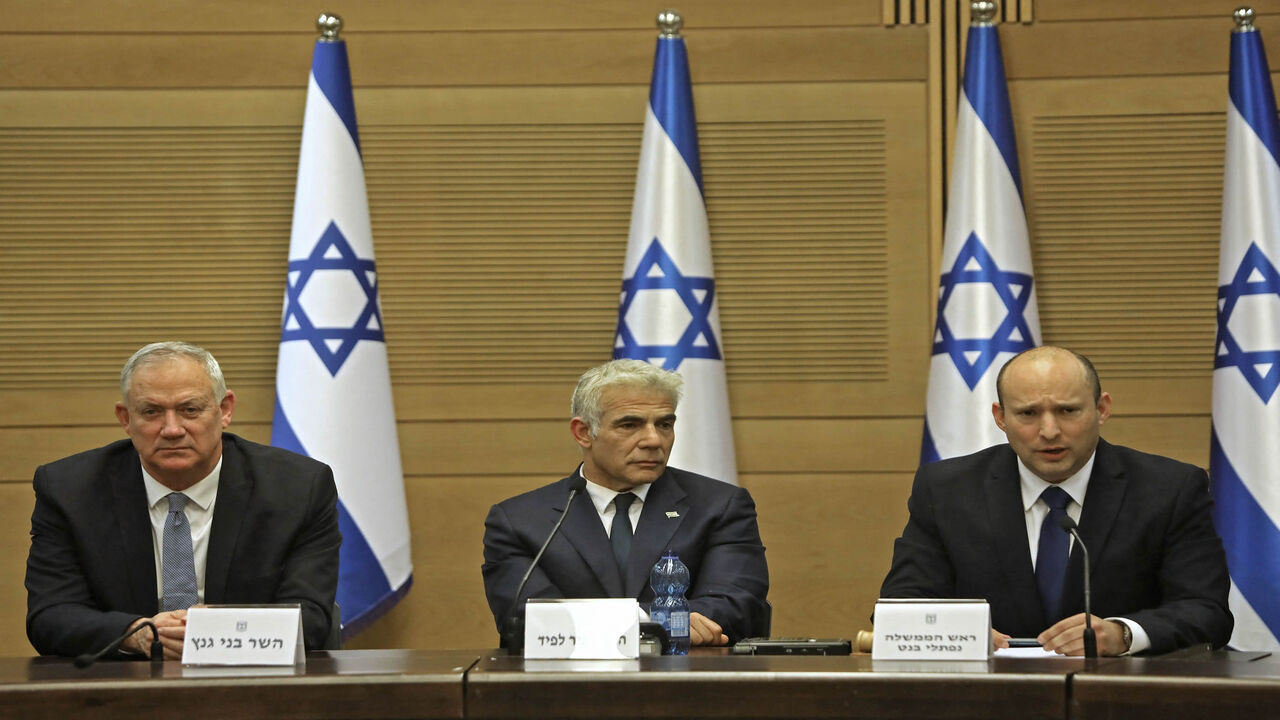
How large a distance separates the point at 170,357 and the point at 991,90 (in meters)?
2.97

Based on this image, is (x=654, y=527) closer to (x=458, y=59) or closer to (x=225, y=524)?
(x=225, y=524)

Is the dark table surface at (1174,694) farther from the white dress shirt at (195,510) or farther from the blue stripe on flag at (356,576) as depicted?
the blue stripe on flag at (356,576)

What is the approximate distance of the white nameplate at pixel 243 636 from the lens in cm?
243

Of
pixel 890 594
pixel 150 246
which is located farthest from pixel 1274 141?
pixel 150 246

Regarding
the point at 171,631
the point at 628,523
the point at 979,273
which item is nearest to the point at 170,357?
the point at 171,631

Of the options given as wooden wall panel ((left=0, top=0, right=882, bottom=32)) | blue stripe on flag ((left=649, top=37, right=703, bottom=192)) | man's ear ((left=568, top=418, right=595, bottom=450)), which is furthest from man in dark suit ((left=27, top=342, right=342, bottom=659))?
wooden wall panel ((left=0, top=0, right=882, bottom=32))

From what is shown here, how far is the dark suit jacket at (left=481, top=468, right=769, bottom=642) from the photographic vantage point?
3.32 m

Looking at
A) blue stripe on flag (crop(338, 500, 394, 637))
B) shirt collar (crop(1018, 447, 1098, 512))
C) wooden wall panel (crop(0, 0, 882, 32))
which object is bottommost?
blue stripe on flag (crop(338, 500, 394, 637))

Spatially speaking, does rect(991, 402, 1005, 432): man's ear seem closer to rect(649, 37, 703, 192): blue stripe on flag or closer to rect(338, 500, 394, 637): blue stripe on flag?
rect(649, 37, 703, 192): blue stripe on flag

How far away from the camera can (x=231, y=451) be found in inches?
133

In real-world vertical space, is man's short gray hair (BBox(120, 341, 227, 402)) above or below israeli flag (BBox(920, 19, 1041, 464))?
below

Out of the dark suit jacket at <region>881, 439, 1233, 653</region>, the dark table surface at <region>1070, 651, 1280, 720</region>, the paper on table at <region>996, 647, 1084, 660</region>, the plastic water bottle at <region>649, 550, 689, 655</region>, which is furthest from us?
the dark suit jacket at <region>881, 439, 1233, 653</region>

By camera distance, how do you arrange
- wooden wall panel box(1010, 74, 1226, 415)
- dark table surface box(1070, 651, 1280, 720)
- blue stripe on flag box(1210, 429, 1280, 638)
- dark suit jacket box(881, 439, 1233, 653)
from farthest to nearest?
wooden wall panel box(1010, 74, 1226, 415), blue stripe on flag box(1210, 429, 1280, 638), dark suit jacket box(881, 439, 1233, 653), dark table surface box(1070, 651, 1280, 720)

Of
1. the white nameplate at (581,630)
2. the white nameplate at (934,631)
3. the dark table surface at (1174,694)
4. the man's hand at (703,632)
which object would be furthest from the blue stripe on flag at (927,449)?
the dark table surface at (1174,694)
